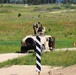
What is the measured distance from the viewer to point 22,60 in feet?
68.2

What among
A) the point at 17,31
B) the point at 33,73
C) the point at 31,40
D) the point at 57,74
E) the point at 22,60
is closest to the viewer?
the point at 57,74

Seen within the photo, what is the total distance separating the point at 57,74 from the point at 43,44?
10.0m

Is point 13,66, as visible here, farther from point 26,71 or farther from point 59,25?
point 59,25

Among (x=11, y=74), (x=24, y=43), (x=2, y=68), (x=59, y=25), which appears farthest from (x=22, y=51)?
(x=59, y=25)

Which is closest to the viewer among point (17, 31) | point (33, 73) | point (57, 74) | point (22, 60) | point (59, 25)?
point (57, 74)

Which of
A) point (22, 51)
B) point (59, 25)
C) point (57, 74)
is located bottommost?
point (59, 25)

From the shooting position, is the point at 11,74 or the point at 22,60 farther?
the point at 22,60

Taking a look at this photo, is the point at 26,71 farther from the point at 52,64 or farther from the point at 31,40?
the point at 31,40

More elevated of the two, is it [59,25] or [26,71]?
[26,71]

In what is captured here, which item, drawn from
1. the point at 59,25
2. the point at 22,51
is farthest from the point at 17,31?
the point at 22,51

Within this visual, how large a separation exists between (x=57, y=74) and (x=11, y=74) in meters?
2.36

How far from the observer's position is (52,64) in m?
19.6

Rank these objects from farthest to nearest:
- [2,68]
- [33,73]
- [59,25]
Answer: [59,25] → [2,68] → [33,73]

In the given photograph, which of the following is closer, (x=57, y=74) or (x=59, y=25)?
(x=57, y=74)
